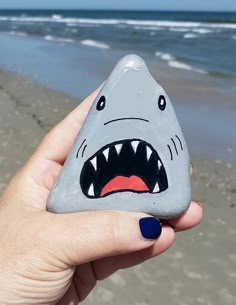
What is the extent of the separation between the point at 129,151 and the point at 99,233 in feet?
0.96

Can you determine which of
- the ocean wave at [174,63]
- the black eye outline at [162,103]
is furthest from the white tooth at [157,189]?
the ocean wave at [174,63]

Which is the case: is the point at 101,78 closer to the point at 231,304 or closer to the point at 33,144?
the point at 33,144

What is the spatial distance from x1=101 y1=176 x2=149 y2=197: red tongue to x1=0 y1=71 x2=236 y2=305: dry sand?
1.63 m

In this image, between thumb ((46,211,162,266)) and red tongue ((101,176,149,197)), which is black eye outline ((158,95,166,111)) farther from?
thumb ((46,211,162,266))

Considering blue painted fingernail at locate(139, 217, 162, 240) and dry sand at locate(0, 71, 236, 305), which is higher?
blue painted fingernail at locate(139, 217, 162, 240)

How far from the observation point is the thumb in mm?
1650

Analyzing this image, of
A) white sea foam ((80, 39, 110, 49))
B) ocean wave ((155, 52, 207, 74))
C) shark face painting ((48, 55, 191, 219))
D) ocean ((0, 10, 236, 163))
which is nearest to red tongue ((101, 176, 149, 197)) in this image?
shark face painting ((48, 55, 191, 219))

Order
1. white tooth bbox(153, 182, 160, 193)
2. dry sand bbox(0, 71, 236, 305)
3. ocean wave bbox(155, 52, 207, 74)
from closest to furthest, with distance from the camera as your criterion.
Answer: white tooth bbox(153, 182, 160, 193) < dry sand bbox(0, 71, 236, 305) < ocean wave bbox(155, 52, 207, 74)

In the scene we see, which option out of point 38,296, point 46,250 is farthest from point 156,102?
point 38,296

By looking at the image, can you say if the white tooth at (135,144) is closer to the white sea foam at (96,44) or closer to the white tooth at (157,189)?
the white tooth at (157,189)

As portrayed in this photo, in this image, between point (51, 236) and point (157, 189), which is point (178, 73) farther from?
point (51, 236)

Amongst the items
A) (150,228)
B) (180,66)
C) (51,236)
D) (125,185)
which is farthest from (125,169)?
(180,66)

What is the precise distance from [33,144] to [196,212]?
12.8 ft

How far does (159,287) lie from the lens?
3326mm
